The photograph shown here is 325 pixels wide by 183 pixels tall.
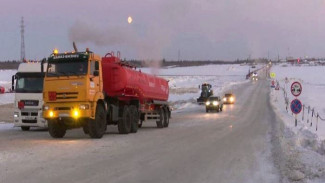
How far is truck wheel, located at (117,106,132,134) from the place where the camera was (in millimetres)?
20625

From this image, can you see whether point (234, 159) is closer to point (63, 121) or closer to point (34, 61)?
point (63, 121)

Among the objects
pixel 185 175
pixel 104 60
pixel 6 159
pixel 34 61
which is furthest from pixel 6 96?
pixel 185 175

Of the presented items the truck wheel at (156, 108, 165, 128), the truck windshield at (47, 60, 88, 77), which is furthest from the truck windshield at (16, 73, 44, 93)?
the truck wheel at (156, 108, 165, 128)

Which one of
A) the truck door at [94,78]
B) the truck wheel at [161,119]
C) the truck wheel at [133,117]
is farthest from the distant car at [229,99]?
the truck door at [94,78]

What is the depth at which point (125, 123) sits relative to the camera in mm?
20688

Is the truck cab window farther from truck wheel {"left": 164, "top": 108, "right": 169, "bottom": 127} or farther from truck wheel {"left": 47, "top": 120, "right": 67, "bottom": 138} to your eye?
truck wheel {"left": 164, "top": 108, "right": 169, "bottom": 127}

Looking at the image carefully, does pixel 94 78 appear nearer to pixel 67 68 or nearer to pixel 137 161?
pixel 67 68

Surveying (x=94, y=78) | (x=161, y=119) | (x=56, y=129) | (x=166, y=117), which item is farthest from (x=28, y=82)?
(x=166, y=117)

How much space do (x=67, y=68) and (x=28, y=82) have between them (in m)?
5.35

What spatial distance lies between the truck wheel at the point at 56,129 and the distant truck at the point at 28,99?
3.31 m

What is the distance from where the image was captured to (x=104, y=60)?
20703mm

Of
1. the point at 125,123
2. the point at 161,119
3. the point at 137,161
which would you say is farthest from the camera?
the point at 161,119

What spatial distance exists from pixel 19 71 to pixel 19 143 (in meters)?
7.11

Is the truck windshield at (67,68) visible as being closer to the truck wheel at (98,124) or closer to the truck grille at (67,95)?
the truck grille at (67,95)
